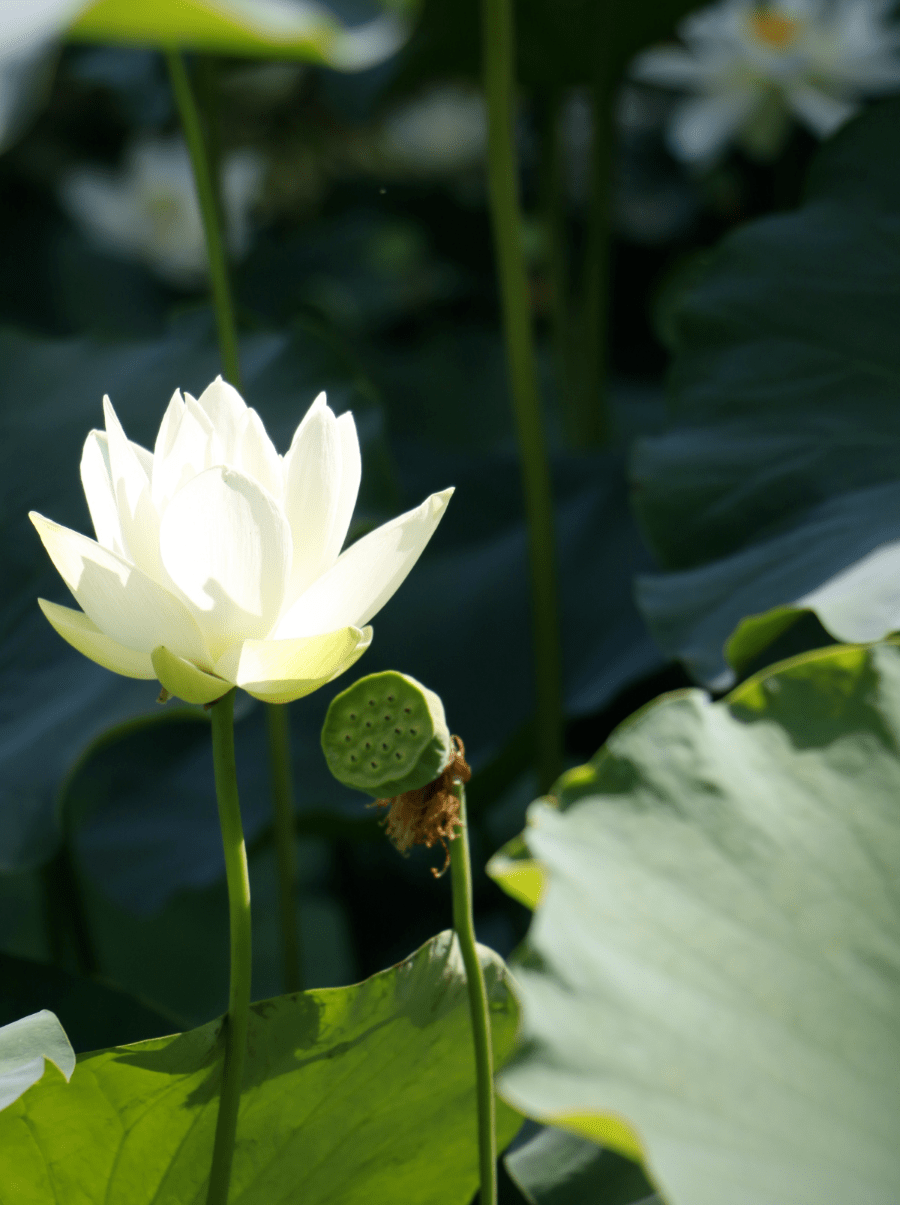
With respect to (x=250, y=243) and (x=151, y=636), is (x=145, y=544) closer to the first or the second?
(x=151, y=636)

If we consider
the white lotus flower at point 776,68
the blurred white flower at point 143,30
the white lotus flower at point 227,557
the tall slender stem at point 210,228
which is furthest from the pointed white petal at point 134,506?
the white lotus flower at point 776,68

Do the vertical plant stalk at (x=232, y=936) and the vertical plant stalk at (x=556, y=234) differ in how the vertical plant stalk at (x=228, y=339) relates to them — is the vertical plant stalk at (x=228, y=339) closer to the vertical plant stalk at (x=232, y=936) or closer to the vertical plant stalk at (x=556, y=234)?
the vertical plant stalk at (x=232, y=936)

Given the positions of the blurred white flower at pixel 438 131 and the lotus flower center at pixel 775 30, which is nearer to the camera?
the lotus flower center at pixel 775 30

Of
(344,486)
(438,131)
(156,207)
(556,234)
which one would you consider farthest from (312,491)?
(438,131)

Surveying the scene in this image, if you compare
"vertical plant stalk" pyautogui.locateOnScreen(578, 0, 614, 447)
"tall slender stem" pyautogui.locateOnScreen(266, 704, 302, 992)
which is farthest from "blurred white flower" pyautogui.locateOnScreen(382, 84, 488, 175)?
"tall slender stem" pyautogui.locateOnScreen(266, 704, 302, 992)

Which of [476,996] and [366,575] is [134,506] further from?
[476,996]

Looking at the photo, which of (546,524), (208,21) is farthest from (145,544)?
(546,524)

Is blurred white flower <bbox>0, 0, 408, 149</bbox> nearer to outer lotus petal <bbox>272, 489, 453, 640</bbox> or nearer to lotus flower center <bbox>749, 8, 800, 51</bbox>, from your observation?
outer lotus petal <bbox>272, 489, 453, 640</bbox>
